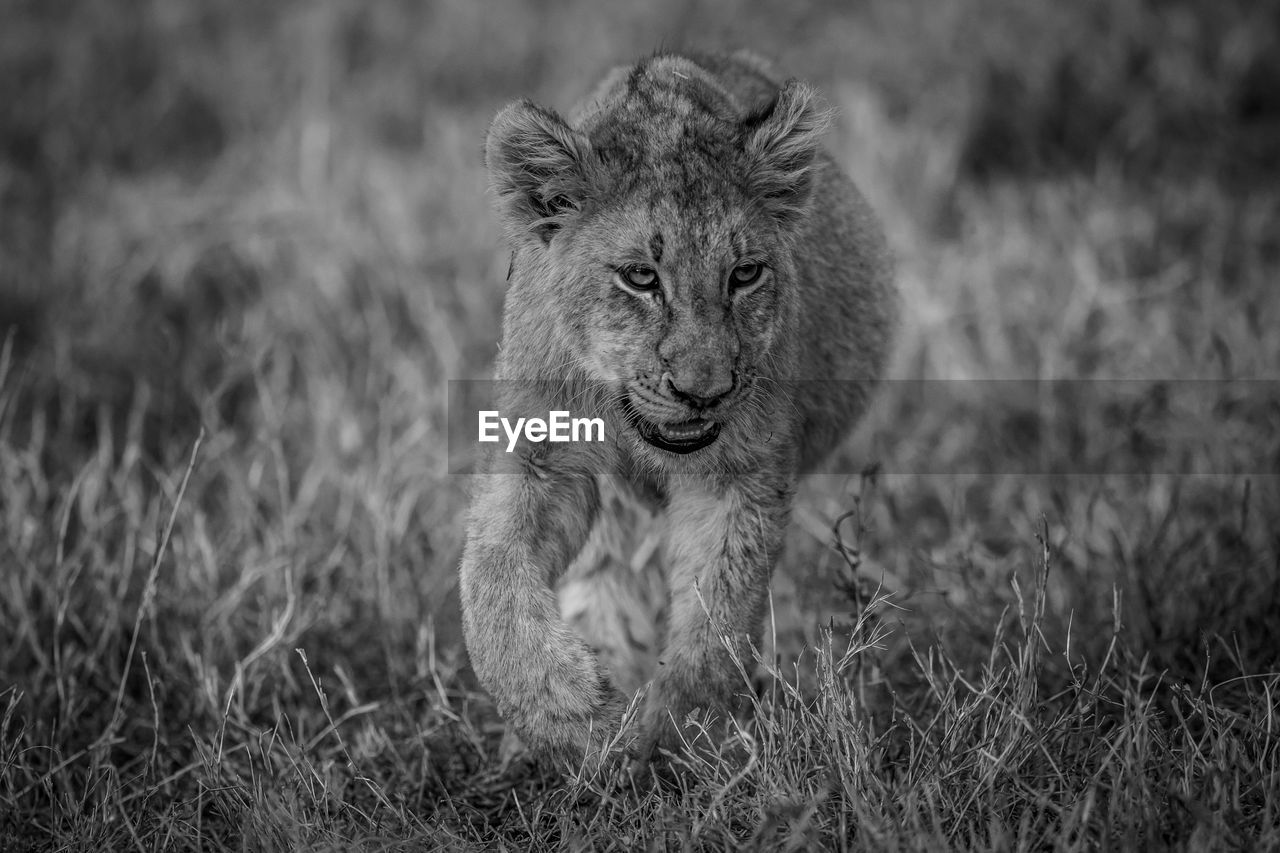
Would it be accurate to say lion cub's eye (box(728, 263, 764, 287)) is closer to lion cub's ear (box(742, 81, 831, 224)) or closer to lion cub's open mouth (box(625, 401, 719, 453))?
lion cub's ear (box(742, 81, 831, 224))

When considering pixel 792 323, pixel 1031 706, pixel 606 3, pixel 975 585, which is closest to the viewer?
pixel 1031 706

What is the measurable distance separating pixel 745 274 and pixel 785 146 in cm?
47

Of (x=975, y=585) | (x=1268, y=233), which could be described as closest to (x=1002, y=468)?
(x=975, y=585)

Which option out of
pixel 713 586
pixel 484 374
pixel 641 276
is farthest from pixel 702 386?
pixel 484 374

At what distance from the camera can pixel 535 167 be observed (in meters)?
3.99

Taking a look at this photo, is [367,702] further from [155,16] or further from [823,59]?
[155,16]

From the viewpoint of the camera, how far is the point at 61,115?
9.23 m

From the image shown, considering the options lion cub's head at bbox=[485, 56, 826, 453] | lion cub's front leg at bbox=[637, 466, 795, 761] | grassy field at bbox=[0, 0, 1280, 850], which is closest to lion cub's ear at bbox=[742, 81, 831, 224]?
lion cub's head at bbox=[485, 56, 826, 453]

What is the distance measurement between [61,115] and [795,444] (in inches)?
273

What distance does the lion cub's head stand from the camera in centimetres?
374

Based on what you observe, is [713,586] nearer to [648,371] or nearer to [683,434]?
[683,434]

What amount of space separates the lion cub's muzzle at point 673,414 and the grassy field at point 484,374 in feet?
1.75

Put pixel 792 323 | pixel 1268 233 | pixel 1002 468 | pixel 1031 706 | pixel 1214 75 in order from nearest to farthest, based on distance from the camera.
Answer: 1. pixel 1031 706
2. pixel 792 323
3. pixel 1002 468
4. pixel 1268 233
5. pixel 1214 75

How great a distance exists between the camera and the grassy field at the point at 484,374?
3.68 m
